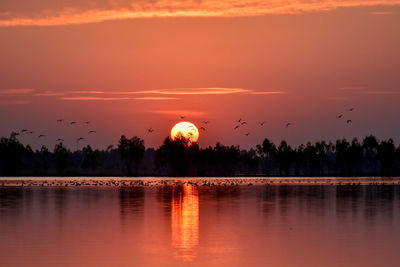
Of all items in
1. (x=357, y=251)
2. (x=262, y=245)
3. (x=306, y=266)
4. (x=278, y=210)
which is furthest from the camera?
(x=278, y=210)

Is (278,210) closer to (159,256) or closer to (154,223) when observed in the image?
(154,223)

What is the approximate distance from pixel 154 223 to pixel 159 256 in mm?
13596

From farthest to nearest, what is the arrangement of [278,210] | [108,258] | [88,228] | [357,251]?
[278,210] < [88,228] < [357,251] < [108,258]

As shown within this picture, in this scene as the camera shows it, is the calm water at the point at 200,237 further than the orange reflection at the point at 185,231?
No

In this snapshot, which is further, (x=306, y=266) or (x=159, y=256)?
(x=159, y=256)

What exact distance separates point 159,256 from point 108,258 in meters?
1.90

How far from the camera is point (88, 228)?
37.5m

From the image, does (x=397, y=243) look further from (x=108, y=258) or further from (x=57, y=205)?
(x=57, y=205)

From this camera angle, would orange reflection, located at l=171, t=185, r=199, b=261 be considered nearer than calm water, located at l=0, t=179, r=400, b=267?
No

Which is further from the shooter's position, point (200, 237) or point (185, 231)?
point (185, 231)

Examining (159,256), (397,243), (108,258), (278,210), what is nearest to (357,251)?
(397,243)

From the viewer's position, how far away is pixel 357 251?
92.9 ft

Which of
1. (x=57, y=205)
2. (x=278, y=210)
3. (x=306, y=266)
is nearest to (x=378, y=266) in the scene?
(x=306, y=266)

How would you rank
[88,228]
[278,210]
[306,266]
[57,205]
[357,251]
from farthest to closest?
1. [57,205]
2. [278,210]
3. [88,228]
4. [357,251]
5. [306,266]
